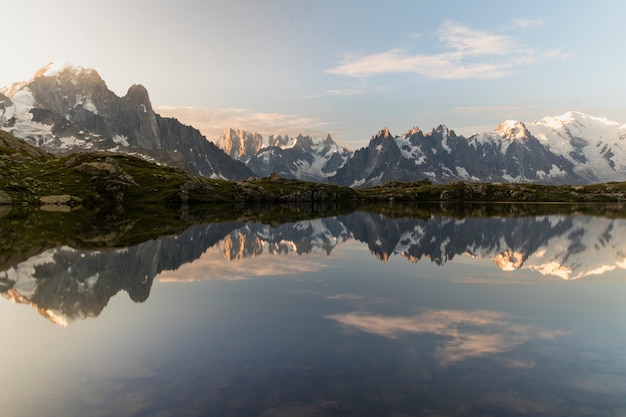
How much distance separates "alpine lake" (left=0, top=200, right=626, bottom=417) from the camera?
15555 millimetres

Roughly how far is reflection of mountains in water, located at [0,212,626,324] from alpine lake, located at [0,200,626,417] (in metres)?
0.34

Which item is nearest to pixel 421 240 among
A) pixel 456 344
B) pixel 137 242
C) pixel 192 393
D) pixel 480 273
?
pixel 480 273

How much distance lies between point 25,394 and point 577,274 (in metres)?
45.0

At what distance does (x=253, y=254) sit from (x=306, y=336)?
3152 centimetres

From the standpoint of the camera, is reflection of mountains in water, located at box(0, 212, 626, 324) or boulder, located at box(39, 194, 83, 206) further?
boulder, located at box(39, 194, 83, 206)

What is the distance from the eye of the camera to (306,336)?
73.2 feet

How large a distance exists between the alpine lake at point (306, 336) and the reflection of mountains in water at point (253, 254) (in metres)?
0.34

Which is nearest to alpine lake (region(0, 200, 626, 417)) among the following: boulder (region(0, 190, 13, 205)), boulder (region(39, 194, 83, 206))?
boulder (region(39, 194, 83, 206))

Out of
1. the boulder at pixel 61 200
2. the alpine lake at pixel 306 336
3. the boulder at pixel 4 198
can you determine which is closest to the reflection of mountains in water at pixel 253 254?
the alpine lake at pixel 306 336

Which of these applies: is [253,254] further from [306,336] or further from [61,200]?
[61,200]

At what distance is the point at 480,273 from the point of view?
136ft

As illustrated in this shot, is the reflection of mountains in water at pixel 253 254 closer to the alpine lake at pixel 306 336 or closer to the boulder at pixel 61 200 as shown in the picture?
the alpine lake at pixel 306 336

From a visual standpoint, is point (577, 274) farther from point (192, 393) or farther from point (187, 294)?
point (192, 393)

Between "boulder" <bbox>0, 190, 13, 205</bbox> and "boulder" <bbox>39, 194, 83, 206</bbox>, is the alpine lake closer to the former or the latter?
"boulder" <bbox>39, 194, 83, 206</bbox>
